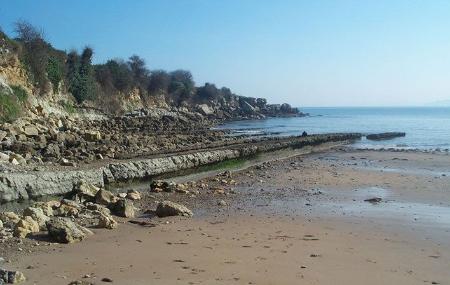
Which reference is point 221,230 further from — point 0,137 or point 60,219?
point 0,137

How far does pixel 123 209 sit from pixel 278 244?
3858 millimetres

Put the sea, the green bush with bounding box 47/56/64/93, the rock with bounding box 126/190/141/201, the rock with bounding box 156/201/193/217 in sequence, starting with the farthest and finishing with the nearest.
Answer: the sea
the green bush with bounding box 47/56/64/93
the rock with bounding box 126/190/141/201
the rock with bounding box 156/201/193/217

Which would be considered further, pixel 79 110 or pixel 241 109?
pixel 241 109

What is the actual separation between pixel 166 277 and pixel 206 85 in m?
94.7

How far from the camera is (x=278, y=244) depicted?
8641mm

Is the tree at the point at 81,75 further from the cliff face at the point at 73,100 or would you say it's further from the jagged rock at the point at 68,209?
the jagged rock at the point at 68,209

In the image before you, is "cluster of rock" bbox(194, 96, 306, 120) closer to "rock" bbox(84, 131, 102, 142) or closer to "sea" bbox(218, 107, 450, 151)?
"sea" bbox(218, 107, 450, 151)

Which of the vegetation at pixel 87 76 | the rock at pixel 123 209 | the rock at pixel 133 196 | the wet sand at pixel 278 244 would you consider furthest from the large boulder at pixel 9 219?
the vegetation at pixel 87 76

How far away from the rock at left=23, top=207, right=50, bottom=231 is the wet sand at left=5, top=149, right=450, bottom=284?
1046 mm

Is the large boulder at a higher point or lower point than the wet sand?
higher

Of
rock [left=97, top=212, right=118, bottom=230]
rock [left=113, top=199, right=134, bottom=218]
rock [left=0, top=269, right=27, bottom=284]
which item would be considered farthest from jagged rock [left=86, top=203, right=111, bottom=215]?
rock [left=0, top=269, right=27, bottom=284]

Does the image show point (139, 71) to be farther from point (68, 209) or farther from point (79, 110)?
point (68, 209)

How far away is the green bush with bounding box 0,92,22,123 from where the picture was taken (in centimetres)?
2496

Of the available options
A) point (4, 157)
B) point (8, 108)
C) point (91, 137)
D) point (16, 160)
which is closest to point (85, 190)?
point (16, 160)
